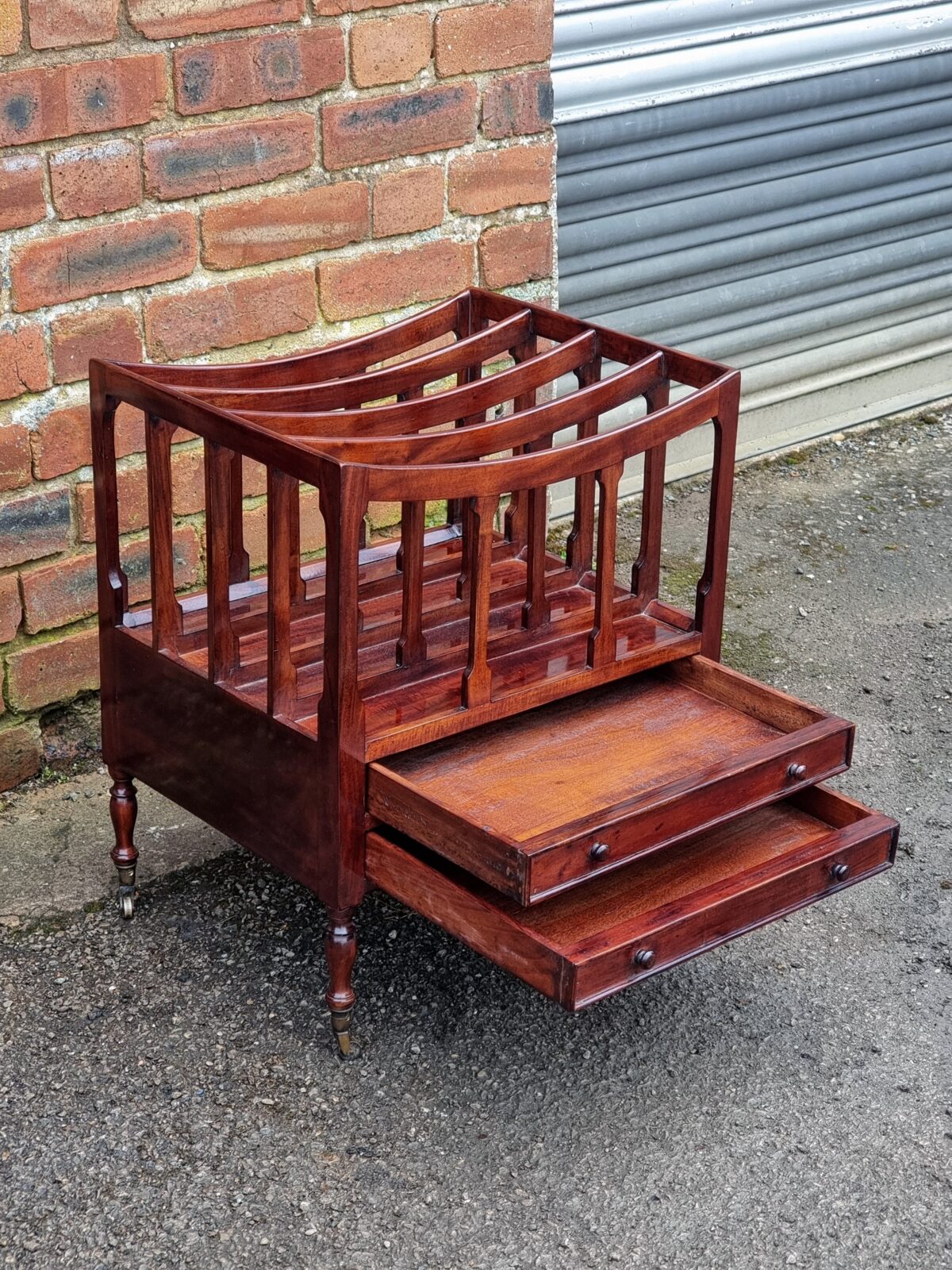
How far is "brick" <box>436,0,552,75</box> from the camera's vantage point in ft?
11.2

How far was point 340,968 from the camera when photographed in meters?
2.58

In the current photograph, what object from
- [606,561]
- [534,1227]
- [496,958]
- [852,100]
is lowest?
[534,1227]

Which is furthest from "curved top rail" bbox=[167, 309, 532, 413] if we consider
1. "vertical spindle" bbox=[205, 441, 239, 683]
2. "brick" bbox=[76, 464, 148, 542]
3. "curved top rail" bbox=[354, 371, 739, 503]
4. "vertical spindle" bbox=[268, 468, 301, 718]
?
"brick" bbox=[76, 464, 148, 542]

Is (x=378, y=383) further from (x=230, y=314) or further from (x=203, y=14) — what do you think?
(x=203, y=14)

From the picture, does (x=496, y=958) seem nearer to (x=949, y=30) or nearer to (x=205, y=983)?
(x=205, y=983)

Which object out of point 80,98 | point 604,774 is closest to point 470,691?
point 604,774

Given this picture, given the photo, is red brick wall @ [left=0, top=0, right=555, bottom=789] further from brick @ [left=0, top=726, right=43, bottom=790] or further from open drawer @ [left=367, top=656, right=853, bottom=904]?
open drawer @ [left=367, top=656, right=853, bottom=904]

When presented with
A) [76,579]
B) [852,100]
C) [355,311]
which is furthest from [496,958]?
[852,100]

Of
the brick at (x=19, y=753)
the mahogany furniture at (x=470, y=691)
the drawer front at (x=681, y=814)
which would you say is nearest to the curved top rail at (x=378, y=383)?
the mahogany furniture at (x=470, y=691)

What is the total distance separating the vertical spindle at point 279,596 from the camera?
2396 mm

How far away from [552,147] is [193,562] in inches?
46.9

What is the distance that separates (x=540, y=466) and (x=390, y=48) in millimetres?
1301

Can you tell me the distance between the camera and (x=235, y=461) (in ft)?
8.86

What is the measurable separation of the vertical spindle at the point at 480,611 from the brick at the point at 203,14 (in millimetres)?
1176
